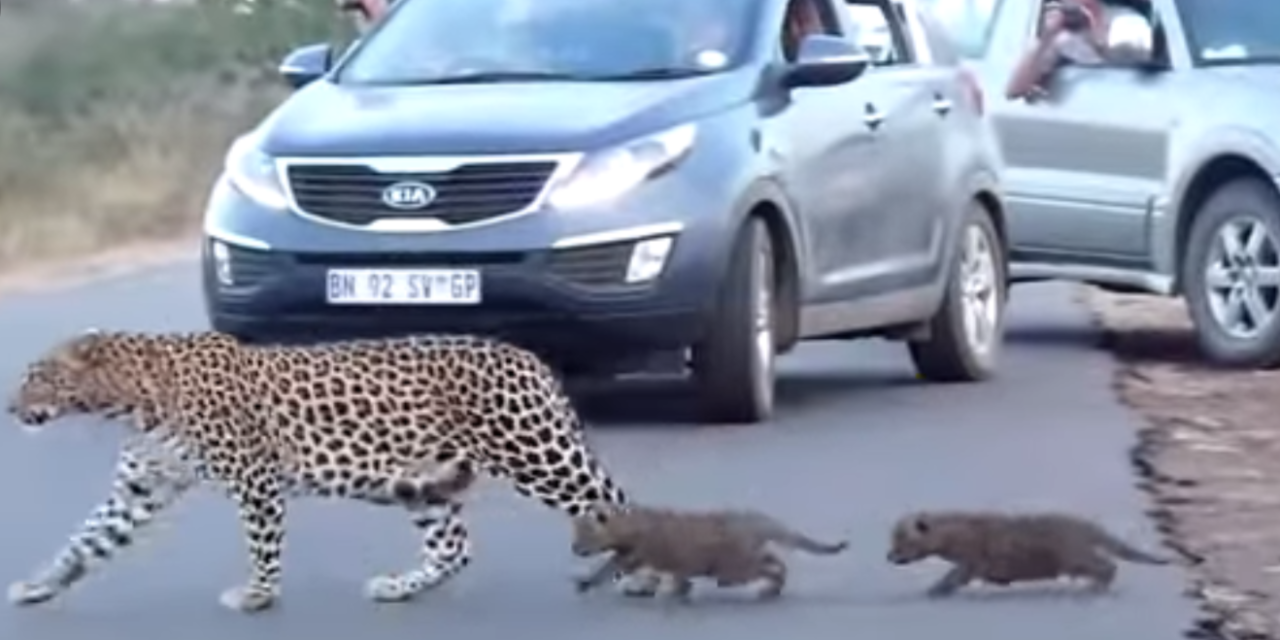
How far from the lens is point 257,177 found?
1418 cm

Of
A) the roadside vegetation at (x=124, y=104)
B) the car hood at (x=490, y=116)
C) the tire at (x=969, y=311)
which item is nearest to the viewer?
the car hood at (x=490, y=116)

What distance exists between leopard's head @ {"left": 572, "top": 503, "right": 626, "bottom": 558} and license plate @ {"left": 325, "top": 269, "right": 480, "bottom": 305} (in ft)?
10.7

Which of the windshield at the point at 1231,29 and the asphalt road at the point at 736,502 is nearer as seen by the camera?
the asphalt road at the point at 736,502

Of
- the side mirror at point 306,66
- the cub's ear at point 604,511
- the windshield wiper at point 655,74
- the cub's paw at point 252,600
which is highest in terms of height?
the windshield wiper at point 655,74

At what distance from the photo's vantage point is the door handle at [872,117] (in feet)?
50.7

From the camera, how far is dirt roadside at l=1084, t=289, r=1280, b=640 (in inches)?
414

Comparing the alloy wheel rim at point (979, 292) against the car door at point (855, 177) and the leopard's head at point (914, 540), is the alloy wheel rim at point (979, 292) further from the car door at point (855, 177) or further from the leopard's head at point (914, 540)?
the leopard's head at point (914, 540)

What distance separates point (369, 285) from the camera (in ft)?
45.2

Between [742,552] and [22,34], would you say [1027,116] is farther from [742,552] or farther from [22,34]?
[22,34]

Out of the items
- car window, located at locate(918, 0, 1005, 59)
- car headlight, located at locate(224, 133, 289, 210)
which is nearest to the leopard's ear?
car headlight, located at locate(224, 133, 289, 210)

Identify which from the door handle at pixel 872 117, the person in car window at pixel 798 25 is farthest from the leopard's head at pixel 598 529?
the door handle at pixel 872 117

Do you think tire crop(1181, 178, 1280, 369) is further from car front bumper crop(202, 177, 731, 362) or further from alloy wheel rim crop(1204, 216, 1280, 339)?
car front bumper crop(202, 177, 731, 362)

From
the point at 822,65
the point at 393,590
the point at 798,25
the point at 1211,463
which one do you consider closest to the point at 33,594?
the point at 393,590

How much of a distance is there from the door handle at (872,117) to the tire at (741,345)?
1137 millimetres
